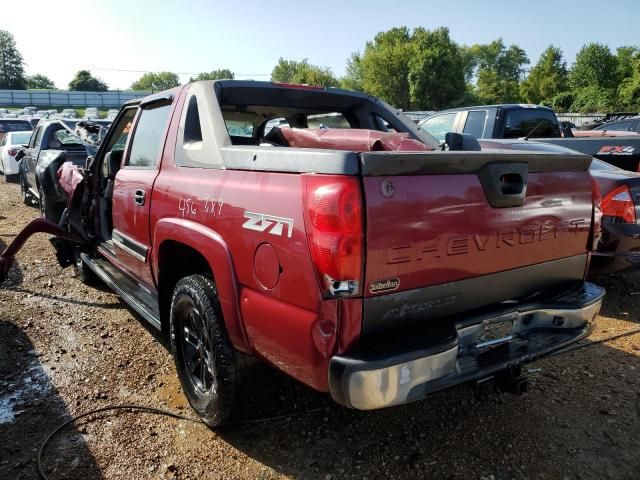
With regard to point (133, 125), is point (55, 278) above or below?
below

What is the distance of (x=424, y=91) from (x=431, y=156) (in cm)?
6600

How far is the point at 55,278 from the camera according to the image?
227 inches

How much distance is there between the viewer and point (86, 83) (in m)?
116

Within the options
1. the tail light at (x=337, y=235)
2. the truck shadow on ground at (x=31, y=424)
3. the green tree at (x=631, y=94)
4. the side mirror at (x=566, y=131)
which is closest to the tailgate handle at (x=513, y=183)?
the tail light at (x=337, y=235)

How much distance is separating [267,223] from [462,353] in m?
1.05

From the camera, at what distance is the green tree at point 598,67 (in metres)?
58.3

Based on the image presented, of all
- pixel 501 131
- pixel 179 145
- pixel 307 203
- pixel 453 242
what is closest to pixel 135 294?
pixel 179 145

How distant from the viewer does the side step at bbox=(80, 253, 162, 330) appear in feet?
11.2

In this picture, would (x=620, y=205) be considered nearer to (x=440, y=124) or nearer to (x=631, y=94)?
(x=440, y=124)

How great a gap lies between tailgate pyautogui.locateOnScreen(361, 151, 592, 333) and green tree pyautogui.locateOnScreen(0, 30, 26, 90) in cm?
13680

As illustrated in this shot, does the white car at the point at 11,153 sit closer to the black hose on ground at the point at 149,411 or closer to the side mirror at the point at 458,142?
the black hose on ground at the point at 149,411

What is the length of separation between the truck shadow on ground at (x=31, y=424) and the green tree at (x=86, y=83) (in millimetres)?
126069

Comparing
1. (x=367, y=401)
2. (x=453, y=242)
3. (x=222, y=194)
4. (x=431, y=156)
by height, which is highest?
(x=431, y=156)

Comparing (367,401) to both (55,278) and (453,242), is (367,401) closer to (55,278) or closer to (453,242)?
(453,242)
